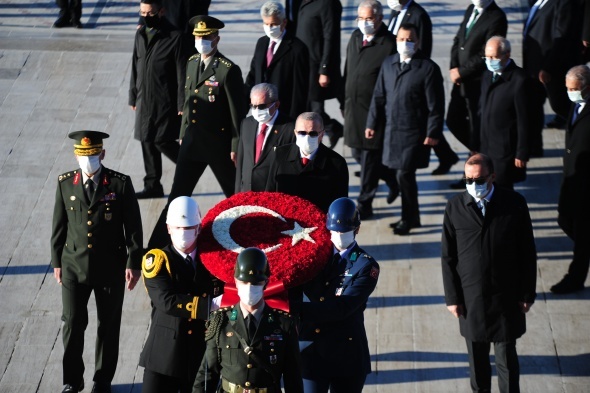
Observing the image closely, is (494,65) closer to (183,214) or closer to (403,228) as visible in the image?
(403,228)

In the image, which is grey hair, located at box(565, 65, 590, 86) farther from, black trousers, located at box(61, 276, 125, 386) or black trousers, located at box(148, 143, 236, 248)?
black trousers, located at box(61, 276, 125, 386)

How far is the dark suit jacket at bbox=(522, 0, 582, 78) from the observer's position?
13.0 m

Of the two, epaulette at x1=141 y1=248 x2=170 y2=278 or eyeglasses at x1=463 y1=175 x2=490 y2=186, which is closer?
epaulette at x1=141 y1=248 x2=170 y2=278

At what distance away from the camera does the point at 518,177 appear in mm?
10992

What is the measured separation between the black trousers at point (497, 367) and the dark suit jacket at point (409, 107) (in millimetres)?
2813

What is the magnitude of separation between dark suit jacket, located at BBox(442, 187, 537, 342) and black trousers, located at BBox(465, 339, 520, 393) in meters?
0.09

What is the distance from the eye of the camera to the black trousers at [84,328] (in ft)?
A: 28.9

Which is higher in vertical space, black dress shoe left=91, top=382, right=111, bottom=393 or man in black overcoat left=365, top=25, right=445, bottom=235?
man in black overcoat left=365, top=25, right=445, bottom=235

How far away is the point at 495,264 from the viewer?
8523 mm

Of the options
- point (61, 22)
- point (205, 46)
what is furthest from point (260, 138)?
point (61, 22)

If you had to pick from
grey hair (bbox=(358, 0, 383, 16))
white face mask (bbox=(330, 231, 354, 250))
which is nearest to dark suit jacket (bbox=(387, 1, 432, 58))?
grey hair (bbox=(358, 0, 383, 16))

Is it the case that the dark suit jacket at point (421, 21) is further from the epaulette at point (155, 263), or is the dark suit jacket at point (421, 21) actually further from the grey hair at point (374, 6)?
the epaulette at point (155, 263)

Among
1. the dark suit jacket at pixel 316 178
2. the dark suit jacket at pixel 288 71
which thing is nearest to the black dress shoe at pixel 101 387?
the dark suit jacket at pixel 316 178

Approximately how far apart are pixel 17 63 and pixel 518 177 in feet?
23.5
